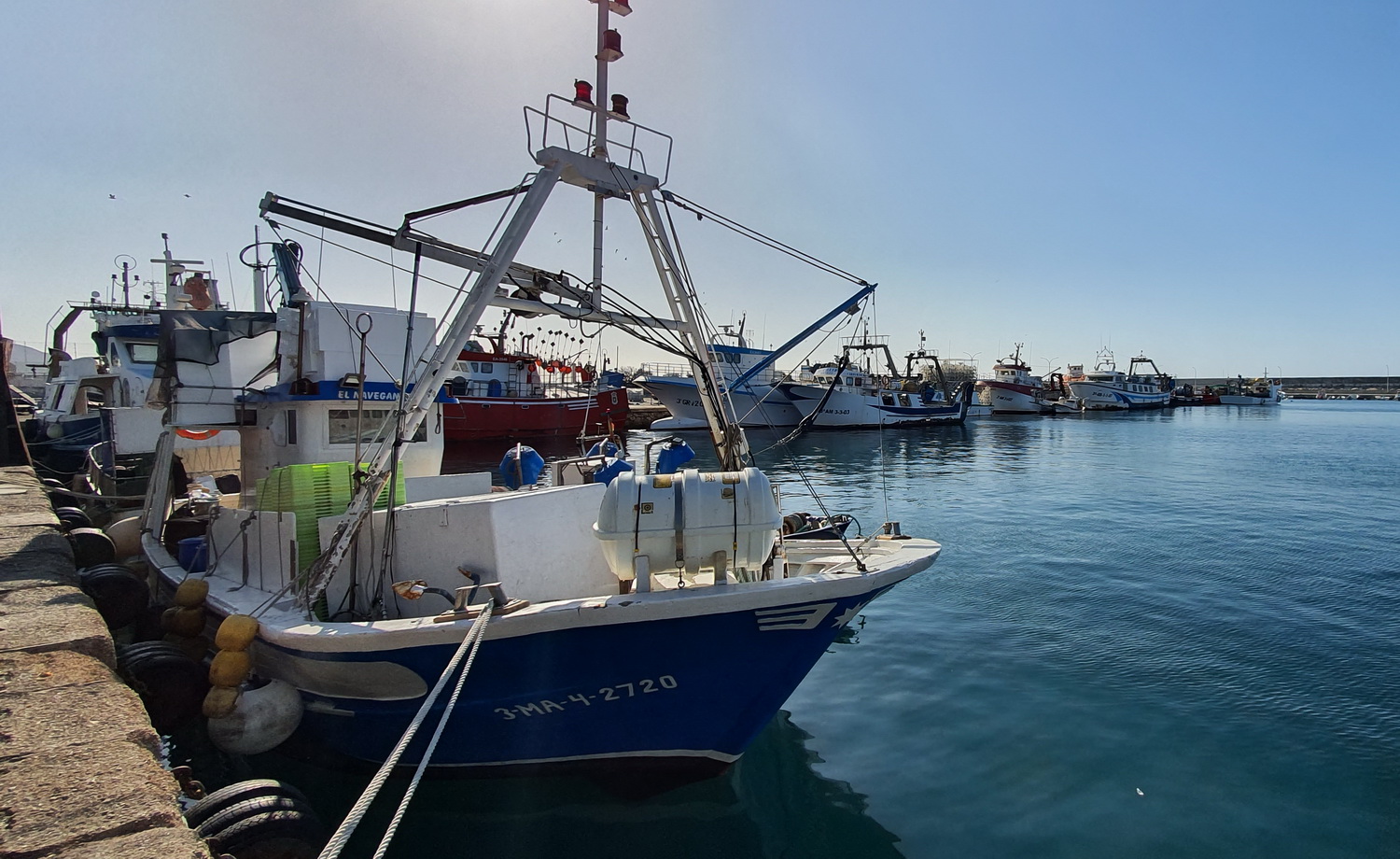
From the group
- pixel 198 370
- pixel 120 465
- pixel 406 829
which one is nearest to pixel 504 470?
pixel 198 370

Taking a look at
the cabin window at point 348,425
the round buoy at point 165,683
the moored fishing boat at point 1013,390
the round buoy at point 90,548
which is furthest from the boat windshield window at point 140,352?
the moored fishing boat at point 1013,390

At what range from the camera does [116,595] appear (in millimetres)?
7605

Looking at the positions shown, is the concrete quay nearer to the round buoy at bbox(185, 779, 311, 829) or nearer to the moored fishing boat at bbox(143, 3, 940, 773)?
the round buoy at bbox(185, 779, 311, 829)

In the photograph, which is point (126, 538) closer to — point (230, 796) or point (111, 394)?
point (230, 796)

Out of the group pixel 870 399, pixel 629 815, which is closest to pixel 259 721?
pixel 629 815

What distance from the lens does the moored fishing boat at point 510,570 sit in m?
4.77

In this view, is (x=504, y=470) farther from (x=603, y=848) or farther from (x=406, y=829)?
(x=603, y=848)

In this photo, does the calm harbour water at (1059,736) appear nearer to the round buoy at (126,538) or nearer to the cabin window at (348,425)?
the cabin window at (348,425)

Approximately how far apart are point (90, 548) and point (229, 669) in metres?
5.90

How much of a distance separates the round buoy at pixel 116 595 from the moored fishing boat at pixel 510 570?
551mm

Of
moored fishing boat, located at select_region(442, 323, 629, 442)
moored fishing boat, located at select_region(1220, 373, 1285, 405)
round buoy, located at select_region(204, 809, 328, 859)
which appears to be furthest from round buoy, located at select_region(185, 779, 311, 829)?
moored fishing boat, located at select_region(1220, 373, 1285, 405)

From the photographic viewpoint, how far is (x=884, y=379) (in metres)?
65.8

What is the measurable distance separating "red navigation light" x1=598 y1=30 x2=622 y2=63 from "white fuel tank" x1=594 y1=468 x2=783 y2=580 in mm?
4180

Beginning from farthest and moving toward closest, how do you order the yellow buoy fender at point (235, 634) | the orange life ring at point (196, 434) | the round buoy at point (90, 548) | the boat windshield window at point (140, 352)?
the boat windshield window at point (140, 352)
the orange life ring at point (196, 434)
the round buoy at point (90, 548)
the yellow buoy fender at point (235, 634)
